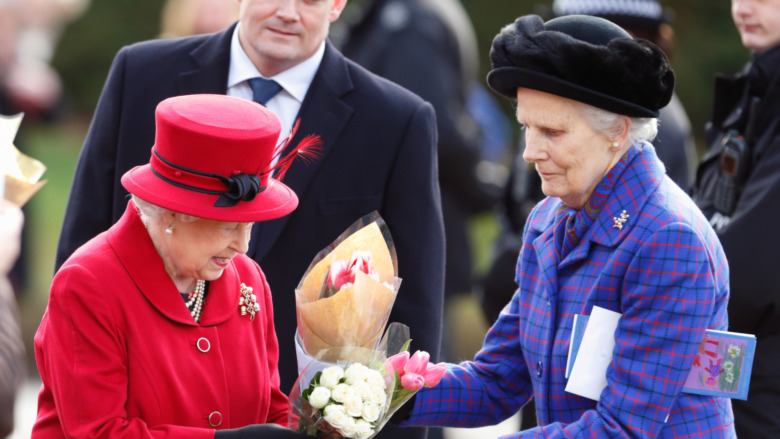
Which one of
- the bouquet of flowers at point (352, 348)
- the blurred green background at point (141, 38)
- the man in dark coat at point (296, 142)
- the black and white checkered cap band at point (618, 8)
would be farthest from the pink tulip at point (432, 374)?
the blurred green background at point (141, 38)

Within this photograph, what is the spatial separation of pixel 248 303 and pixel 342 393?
16.6 inches

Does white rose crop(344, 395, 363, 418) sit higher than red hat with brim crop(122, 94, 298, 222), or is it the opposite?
red hat with brim crop(122, 94, 298, 222)

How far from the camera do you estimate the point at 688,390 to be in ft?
9.46

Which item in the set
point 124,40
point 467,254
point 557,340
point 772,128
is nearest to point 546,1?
point 124,40

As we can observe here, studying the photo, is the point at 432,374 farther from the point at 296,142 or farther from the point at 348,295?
the point at 296,142

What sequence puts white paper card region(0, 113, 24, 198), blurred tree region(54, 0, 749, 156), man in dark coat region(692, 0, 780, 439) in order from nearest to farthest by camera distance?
white paper card region(0, 113, 24, 198) < man in dark coat region(692, 0, 780, 439) < blurred tree region(54, 0, 749, 156)

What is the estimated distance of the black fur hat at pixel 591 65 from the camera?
2781mm

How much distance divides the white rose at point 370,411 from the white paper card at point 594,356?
1.68ft

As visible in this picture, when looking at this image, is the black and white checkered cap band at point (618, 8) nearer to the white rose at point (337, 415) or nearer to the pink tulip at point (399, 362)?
the pink tulip at point (399, 362)

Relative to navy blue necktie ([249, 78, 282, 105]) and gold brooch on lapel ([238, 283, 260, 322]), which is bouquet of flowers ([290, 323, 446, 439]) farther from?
navy blue necktie ([249, 78, 282, 105])

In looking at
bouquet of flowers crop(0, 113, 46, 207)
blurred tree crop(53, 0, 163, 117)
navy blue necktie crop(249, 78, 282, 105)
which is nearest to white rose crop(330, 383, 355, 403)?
bouquet of flowers crop(0, 113, 46, 207)

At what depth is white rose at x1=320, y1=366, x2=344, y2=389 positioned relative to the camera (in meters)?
2.75

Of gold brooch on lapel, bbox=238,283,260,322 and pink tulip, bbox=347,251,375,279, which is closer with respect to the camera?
pink tulip, bbox=347,251,375,279

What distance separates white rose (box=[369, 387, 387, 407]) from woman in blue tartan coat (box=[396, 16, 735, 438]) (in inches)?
16.3
